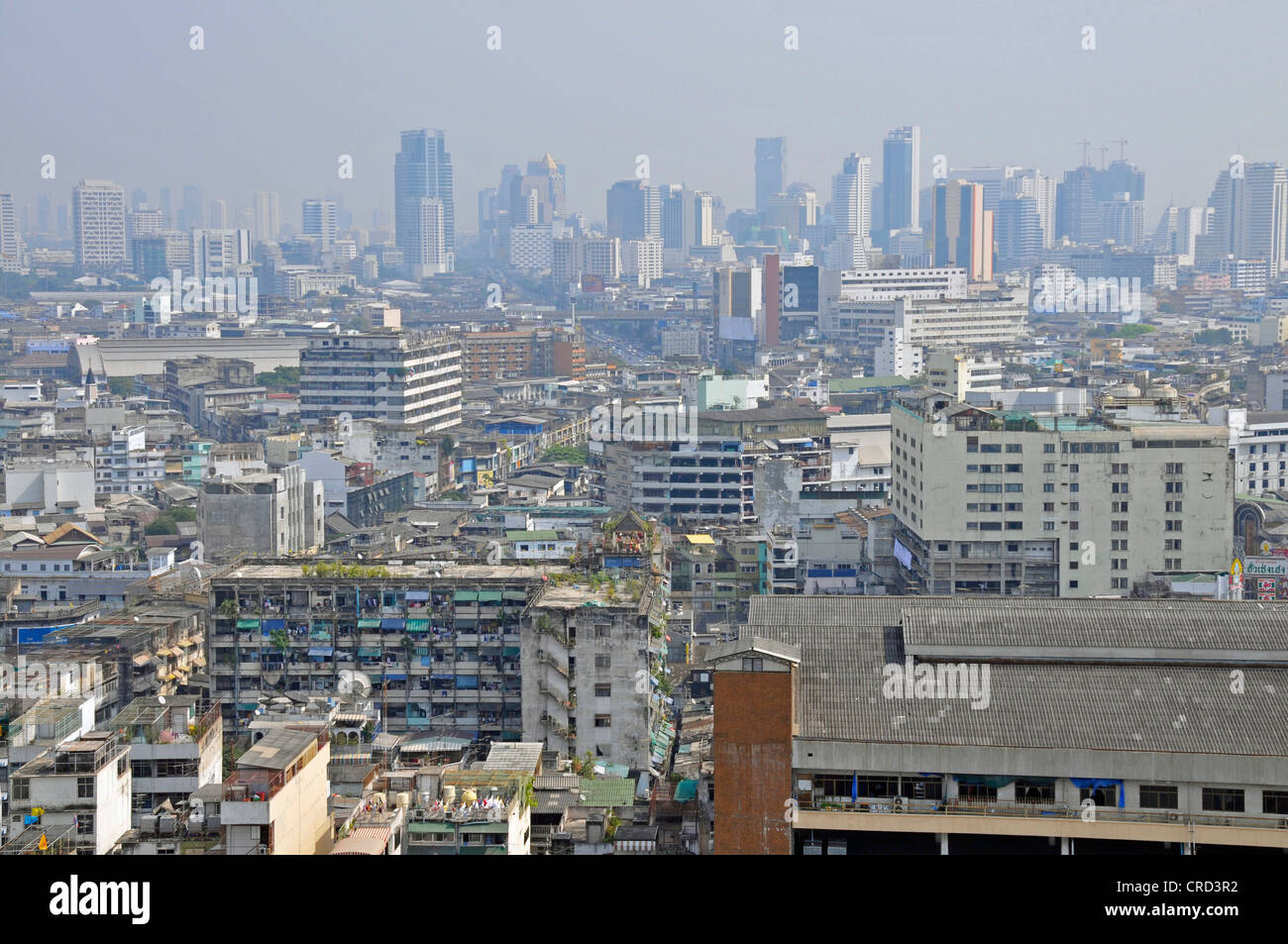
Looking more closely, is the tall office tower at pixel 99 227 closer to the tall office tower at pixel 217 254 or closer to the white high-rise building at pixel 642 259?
the tall office tower at pixel 217 254

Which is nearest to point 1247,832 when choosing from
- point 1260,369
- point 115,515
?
point 115,515

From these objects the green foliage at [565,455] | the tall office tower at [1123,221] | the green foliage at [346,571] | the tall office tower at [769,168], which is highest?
the tall office tower at [769,168]

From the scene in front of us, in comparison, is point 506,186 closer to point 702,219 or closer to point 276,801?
point 702,219

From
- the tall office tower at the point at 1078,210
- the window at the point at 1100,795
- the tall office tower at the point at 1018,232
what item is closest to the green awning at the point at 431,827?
the window at the point at 1100,795

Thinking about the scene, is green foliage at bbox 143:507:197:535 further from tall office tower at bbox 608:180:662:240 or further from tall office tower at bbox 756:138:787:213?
tall office tower at bbox 756:138:787:213

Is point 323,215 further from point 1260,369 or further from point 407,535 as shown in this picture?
point 407,535

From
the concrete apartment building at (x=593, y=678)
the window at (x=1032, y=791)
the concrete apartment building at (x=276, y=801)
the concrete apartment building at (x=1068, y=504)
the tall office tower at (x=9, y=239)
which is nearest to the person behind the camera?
the concrete apartment building at (x=276, y=801)

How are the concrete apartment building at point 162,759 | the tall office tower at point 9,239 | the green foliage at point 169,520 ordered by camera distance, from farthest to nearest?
the tall office tower at point 9,239 < the green foliage at point 169,520 < the concrete apartment building at point 162,759

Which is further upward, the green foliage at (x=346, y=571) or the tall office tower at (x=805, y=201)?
the tall office tower at (x=805, y=201)
